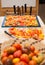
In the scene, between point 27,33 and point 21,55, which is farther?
point 27,33

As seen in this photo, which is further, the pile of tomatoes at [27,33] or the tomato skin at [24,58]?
the pile of tomatoes at [27,33]

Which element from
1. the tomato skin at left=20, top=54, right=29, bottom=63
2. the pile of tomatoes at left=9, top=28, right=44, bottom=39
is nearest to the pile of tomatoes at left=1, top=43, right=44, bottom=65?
the tomato skin at left=20, top=54, right=29, bottom=63

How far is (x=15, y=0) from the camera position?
139 inches

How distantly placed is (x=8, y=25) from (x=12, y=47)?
0.94m

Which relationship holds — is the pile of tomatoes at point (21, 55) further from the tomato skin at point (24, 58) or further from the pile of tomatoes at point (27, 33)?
the pile of tomatoes at point (27, 33)

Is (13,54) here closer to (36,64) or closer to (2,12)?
(36,64)

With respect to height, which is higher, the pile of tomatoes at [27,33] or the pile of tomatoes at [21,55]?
the pile of tomatoes at [21,55]

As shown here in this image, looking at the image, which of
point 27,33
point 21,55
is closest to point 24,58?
point 21,55

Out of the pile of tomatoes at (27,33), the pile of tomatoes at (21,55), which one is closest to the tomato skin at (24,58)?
the pile of tomatoes at (21,55)

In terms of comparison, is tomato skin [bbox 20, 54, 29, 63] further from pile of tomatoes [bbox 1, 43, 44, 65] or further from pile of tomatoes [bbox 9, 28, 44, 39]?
pile of tomatoes [bbox 9, 28, 44, 39]

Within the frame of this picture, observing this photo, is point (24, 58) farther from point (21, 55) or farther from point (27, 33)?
point (27, 33)

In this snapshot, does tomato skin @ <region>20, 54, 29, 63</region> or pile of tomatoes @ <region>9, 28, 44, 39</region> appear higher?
tomato skin @ <region>20, 54, 29, 63</region>

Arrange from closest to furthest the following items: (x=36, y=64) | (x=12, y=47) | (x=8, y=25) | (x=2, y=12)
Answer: (x=36, y=64) < (x=12, y=47) < (x=8, y=25) < (x=2, y=12)

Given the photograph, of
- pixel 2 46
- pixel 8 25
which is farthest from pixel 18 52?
pixel 8 25
